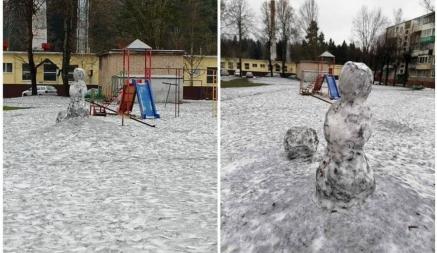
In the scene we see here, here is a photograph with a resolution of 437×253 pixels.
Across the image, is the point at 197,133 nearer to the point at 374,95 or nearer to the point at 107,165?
the point at 107,165

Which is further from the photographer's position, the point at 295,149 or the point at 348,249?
the point at 295,149

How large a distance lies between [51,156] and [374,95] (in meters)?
8.12

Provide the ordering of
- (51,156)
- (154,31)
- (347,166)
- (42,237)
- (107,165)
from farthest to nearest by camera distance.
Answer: (154,31) < (51,156) < (107,165) < (42,237) < (347,166)

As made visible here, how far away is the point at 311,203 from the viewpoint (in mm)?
3275

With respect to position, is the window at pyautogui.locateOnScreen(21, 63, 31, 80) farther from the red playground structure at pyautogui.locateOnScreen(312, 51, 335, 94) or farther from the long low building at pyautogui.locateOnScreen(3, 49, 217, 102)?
the red playground structure at pyautogui.locateOnScreen(312, 51, 335, 94)

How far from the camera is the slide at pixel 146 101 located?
35.4 ft

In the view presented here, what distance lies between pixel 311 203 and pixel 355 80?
34.8 inches

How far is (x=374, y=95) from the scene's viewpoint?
1183cm

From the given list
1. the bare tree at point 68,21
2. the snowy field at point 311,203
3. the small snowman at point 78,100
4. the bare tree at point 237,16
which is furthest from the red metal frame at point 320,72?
the bare tree at point 237,16

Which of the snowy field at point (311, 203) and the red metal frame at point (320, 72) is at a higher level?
the red metal frame at point (320, 72)

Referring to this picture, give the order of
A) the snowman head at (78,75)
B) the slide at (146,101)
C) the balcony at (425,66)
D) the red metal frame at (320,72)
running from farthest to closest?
the red metal frame at (320,72)
the balcony at (425,66)
the slide at (146,101)
the snowman head at (78,75)

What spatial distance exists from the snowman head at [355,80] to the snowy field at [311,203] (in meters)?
0.70

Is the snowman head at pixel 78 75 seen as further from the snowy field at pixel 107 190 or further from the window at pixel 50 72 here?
the window at pixel 50 72

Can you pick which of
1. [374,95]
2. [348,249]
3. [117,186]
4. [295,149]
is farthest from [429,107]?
[348,249]
